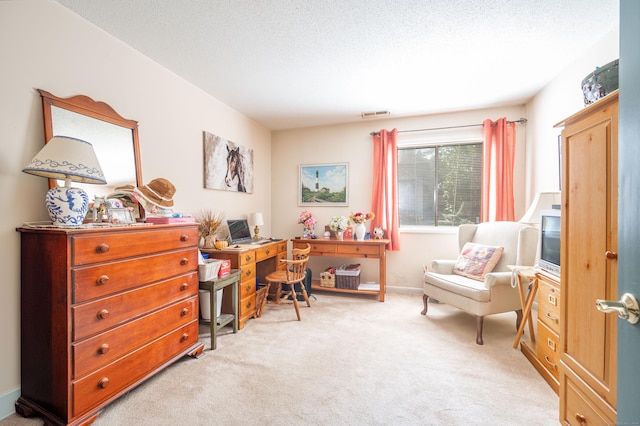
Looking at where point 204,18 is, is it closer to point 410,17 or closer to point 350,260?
point 410,17

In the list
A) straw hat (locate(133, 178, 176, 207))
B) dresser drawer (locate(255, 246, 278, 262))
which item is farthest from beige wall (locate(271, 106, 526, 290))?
straw hat (locate(133, 178, 176, 207))

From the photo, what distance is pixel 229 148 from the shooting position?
11.7 ft

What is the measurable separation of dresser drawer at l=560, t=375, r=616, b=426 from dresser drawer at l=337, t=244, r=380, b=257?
2.38 m

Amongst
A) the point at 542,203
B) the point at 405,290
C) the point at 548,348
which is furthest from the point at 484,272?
the point at 405,290

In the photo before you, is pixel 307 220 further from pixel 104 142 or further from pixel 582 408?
pixel 582 408

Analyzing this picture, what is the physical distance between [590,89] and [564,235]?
28.1 inches

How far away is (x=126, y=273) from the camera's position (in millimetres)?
1686

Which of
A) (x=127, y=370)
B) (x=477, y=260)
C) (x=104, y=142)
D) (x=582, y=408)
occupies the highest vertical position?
(x=104, y=142)

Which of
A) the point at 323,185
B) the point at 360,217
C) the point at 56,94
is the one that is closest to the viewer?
the point at 56,94

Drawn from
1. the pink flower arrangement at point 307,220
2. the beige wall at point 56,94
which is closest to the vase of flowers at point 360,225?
the pink flower arrangement at point 307,220

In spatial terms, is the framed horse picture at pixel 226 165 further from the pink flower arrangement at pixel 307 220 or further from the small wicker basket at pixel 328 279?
the small wicker basket at pixel 328 279

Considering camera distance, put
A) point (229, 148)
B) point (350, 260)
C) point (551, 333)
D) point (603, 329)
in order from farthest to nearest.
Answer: point (350, 260) → point (229, 148) → point (551, 333) → point (603, 329)

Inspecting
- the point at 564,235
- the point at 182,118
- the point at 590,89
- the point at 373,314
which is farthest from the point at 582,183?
the point at 182,118

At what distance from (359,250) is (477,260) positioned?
142 centimetres
